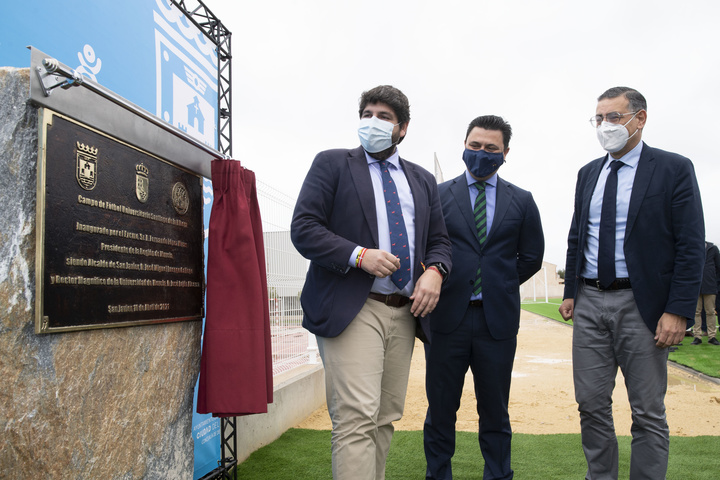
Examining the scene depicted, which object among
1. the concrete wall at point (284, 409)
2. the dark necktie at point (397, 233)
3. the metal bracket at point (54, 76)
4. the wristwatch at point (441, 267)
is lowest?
the concrete wall at point (284, 409)

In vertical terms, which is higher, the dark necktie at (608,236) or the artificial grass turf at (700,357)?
the dark necktie at (608,236)

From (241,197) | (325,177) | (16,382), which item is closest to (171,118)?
(241,197)

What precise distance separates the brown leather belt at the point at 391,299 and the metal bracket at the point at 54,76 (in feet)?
5.00

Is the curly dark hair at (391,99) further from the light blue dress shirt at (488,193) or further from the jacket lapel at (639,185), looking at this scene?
the jacket lapel at (639,185)

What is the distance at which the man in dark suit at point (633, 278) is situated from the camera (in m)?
2.85

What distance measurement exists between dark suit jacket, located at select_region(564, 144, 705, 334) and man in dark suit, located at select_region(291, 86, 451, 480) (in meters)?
1.06

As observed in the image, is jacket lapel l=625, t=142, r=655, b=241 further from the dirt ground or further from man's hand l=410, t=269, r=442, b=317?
the dirt ground

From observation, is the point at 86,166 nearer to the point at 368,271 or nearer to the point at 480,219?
the point at 368,271

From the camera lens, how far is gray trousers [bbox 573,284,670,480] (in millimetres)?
2850

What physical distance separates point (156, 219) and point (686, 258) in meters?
2.67

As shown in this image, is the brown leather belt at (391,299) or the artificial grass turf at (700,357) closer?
the brown leather belt at (391,299)

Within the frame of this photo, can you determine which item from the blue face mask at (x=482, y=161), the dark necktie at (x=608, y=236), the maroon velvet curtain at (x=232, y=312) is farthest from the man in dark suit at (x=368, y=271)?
the dark necktie at (x=608, y=236)

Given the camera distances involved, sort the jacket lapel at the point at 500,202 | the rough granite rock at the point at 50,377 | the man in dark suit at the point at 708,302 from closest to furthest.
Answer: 1. the rough granite rock at the point at 50,377
2. the jacket lapel at the point at 500,202
3. the man in dark suit at the point at 708,302

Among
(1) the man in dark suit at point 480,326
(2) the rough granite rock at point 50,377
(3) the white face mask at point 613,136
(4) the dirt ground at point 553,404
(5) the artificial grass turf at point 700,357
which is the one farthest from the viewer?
(5) the artificial grass turf at point 700,357
